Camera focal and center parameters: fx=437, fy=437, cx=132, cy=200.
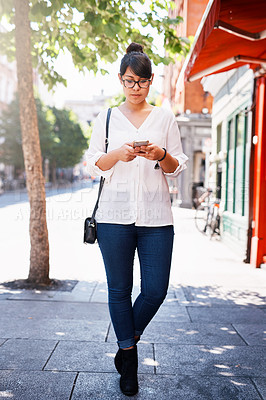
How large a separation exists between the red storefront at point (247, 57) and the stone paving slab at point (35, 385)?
10.8 ft

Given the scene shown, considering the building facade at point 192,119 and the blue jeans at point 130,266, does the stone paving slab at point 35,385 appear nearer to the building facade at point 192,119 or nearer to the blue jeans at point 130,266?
the blue jeans at point 130,266

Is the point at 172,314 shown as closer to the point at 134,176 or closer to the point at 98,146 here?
the point at 134,176

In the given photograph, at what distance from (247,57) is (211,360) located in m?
4.25

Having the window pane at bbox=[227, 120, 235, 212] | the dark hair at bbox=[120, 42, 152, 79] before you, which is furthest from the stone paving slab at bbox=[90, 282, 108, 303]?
the window pane at bbox=[227, 120, 235, 212]

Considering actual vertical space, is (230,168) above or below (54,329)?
above

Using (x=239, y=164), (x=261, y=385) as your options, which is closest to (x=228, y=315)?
(x=261, y=385)

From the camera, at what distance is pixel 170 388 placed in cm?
275

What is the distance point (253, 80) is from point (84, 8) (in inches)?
134

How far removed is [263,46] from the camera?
5.70 metres

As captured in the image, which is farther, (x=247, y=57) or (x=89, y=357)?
(x=247, y=57)

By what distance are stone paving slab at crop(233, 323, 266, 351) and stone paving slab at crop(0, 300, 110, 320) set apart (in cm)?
127

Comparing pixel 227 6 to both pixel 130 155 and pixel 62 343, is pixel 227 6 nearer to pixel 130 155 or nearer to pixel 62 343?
pixel 130 155

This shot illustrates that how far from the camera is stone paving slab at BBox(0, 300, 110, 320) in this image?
4.30 m

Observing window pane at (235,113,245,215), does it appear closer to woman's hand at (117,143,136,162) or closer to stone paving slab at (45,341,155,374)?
stone paving slab at (45,341,155,374)
